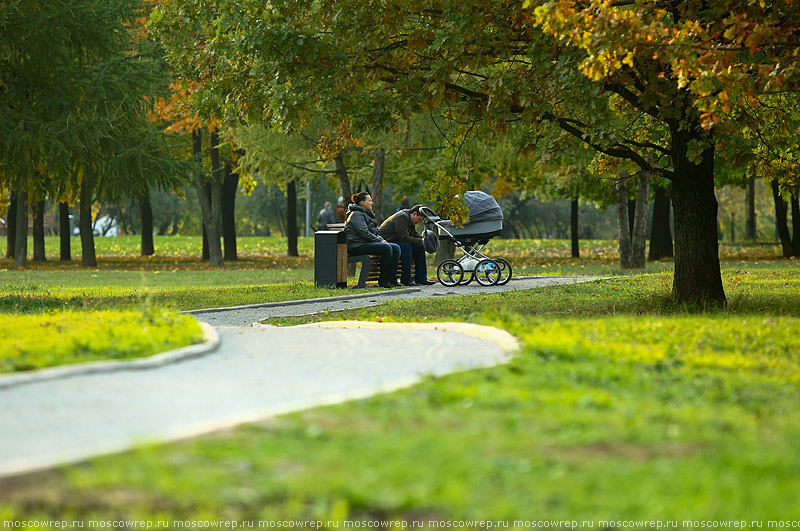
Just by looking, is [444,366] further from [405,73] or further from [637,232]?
[637,232]

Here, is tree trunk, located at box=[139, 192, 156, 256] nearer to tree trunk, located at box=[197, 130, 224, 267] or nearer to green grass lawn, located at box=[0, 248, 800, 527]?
tree trunk, located at box=[197, 130, 224, 267]

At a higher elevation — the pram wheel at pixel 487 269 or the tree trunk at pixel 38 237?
the tree trunk at pixel 38 237

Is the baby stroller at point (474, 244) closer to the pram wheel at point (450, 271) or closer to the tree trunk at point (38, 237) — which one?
the pram wheel at point (450, 271)

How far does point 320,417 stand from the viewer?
5371 mm

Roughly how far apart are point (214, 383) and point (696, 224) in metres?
8.94

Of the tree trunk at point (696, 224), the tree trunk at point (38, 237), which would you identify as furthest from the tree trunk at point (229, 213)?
the tree trunk at point (696, 224)

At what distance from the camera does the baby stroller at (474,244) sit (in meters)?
19.7

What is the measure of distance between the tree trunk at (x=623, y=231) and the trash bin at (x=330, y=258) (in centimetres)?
1131

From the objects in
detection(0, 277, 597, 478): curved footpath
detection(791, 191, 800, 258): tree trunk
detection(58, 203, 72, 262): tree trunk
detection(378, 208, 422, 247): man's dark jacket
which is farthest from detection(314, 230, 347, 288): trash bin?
detection(791, 191, 800, 258): tree trunk

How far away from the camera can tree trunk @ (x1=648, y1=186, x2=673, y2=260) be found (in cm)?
3381

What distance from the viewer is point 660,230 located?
1346 inches

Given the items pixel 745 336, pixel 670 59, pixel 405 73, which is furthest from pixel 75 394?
pixel 405 73

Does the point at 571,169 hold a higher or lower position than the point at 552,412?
higher

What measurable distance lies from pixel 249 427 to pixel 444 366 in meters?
2.61
